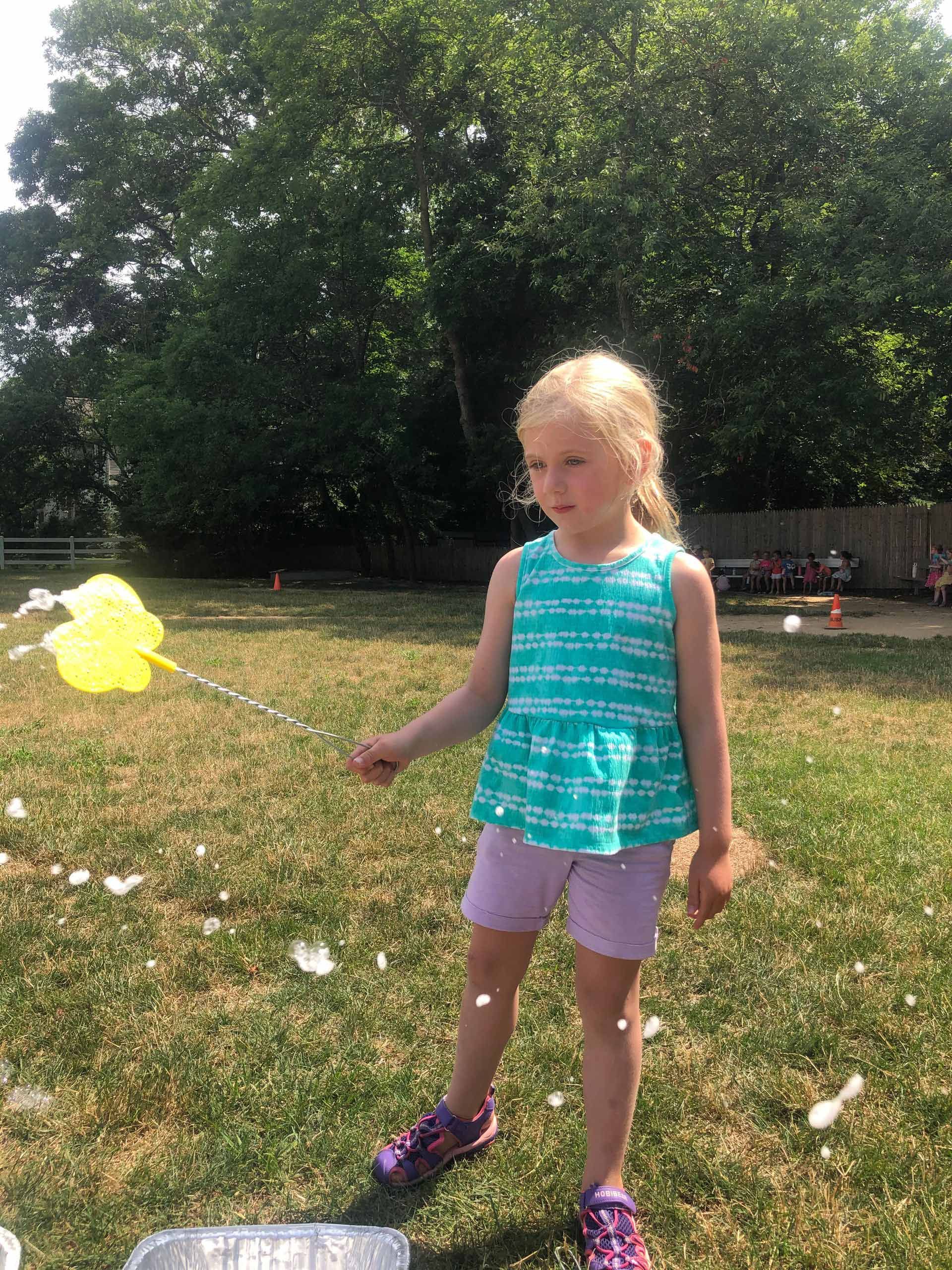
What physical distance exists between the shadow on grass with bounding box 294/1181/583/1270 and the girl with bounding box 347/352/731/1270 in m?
0.05

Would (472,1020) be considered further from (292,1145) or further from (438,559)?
(438,559)

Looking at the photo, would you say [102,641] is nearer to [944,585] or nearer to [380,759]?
[380,759]

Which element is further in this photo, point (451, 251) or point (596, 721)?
point (451, 251)

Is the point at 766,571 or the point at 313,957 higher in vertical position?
the point at 766,571

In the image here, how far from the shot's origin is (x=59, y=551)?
27188 mm

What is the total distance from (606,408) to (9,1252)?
1.65 metres

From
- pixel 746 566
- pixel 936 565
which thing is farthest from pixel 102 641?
pixel 746 566

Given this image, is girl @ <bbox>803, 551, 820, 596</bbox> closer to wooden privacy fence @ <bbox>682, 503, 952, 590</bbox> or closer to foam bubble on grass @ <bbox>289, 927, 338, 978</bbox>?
wooden privacy fence @ <bbox>682, 503, 952, 590</bbox>

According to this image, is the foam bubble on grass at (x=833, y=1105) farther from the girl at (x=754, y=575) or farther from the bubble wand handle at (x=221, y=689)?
the girl at (x=754, y=575)

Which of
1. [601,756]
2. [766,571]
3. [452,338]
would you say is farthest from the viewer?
[452,338]

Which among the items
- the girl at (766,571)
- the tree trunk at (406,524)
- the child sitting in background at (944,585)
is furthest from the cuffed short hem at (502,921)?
the tree trunk at (406,524)

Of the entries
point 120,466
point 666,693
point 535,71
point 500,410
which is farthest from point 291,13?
point 666,693

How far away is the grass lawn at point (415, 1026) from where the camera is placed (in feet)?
5.87

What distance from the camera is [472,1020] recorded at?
6.09 ft
